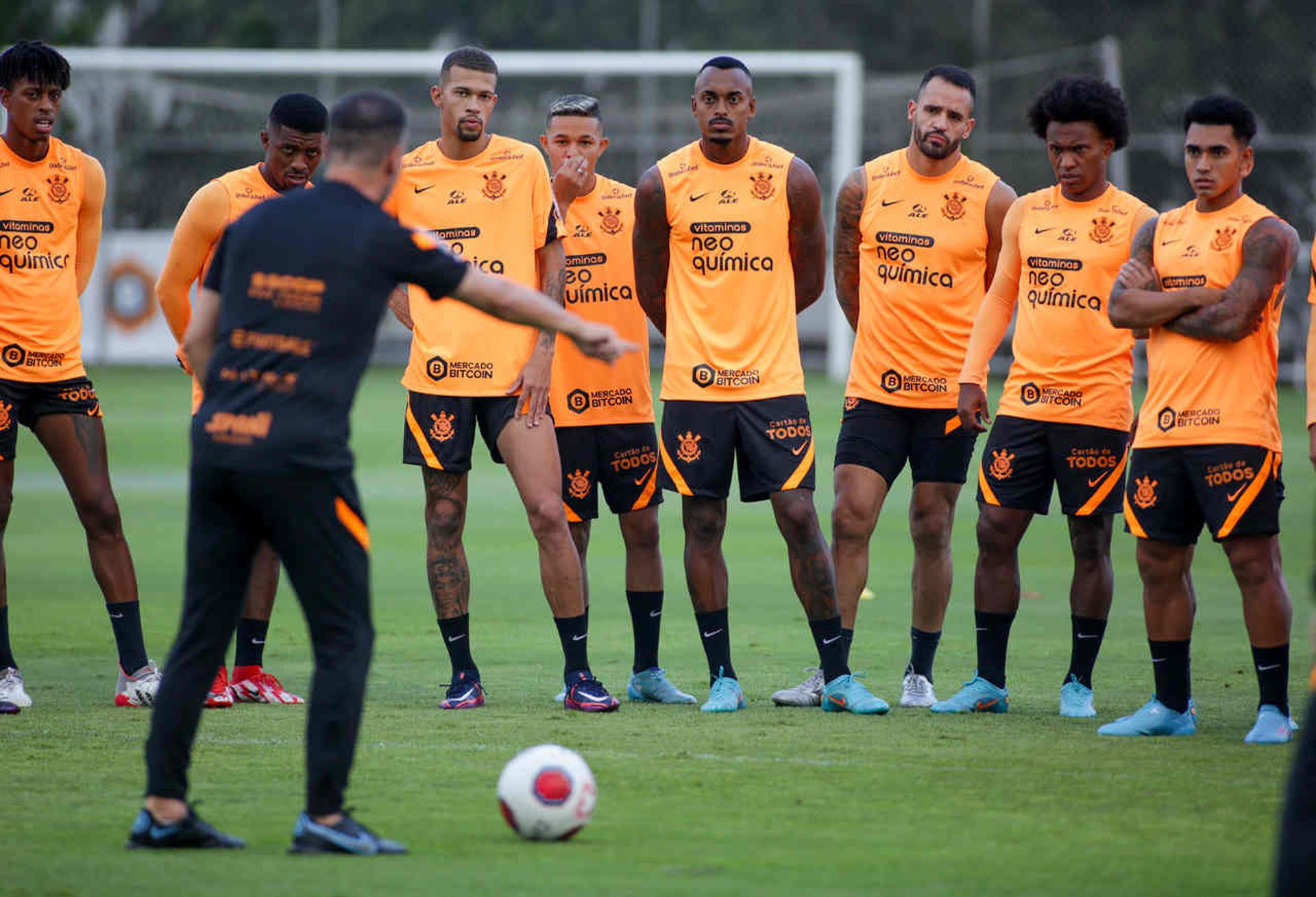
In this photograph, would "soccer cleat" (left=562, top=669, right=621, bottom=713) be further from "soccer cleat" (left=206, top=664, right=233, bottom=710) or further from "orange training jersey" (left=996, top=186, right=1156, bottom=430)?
"orange training jersey" (left=996, top=186, right=1156, bottom=430)

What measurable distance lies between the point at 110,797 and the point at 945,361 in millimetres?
4583

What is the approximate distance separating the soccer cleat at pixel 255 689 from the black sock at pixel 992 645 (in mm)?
3314

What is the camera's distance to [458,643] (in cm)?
885

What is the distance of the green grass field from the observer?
566cm

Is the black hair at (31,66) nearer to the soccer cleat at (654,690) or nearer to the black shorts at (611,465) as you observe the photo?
the black shorts at (611,465)

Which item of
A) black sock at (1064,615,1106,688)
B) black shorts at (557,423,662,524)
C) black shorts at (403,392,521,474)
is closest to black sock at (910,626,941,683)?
black sock at (1064,615,1106,688)

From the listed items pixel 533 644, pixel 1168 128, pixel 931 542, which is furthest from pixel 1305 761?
pixel 1168 128

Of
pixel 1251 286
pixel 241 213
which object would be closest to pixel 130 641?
pixel 241 213

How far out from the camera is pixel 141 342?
129 feet

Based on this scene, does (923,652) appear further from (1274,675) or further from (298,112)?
(298,112)

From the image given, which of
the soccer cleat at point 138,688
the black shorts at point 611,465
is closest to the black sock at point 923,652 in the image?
the black shorts at point 611,465

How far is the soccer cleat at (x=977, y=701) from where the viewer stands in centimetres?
873

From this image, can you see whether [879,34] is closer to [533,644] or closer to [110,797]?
[533,644]

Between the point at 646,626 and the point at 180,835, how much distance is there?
3.70 meters
